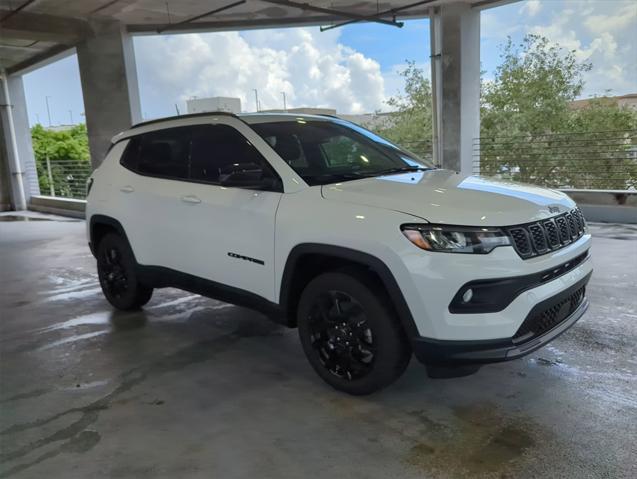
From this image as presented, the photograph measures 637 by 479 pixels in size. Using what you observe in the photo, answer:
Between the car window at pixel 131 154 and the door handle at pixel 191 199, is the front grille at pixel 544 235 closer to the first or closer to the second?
Result: the door handle at pixel 191 199

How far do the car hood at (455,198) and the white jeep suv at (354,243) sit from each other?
0.01 meters

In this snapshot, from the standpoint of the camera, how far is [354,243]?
104 inches

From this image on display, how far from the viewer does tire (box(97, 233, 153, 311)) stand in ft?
14.6

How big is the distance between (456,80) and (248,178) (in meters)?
7.68

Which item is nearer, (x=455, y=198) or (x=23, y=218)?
(x=455, y=198)

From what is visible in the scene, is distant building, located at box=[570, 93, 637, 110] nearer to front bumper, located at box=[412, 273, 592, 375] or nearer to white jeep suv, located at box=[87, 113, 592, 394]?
white jeep suv, located at box=[87, 113, 592, 394]

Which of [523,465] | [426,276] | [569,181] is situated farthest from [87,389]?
[569,181]

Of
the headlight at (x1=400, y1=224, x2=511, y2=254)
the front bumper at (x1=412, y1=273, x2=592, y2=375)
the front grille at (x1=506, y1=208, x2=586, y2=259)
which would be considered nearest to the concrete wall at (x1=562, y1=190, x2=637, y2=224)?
the front grille at (x1=506, y1=208, x2=586, y2=259)

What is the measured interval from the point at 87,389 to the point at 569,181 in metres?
9.38

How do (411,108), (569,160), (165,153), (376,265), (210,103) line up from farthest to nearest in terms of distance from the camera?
(210,103), (411,108), (569,160), (165,153), (376,265)

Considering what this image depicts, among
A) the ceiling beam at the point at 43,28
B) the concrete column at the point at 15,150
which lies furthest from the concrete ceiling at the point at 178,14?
the concrete column at the point at 15,150

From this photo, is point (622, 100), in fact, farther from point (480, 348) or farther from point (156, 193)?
point (480, 348)

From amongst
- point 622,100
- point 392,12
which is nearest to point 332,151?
point 392,12

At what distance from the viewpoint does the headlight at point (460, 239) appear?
94.7 inches
